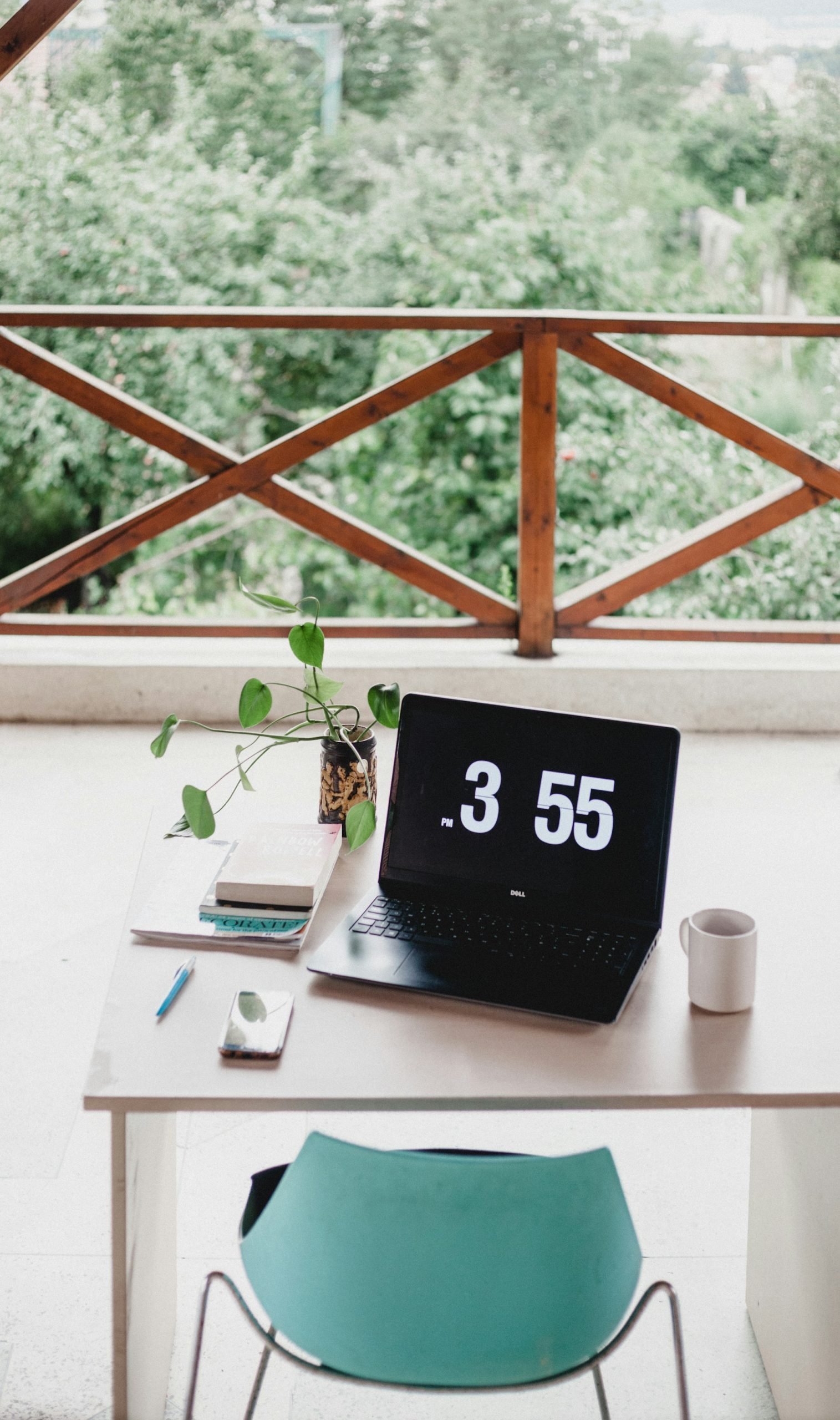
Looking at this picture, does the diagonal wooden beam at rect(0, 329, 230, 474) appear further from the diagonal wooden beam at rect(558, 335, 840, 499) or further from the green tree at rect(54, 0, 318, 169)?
the green tree at rect(54, 0, 318, 169)

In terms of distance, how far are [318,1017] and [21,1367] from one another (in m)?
0.69

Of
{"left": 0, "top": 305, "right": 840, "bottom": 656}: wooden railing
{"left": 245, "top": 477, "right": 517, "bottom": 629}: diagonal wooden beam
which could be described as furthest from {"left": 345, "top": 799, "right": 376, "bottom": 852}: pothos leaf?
{"left": 245, "top": 477, "right": 517, "bottom": 629}: diagonal wooden beam

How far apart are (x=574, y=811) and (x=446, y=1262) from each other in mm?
535

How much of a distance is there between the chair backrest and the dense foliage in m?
4.95

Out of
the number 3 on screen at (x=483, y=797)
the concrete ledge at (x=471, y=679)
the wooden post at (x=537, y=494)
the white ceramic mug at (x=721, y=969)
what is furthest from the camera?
the concrete ledge at (x=471, y=679)

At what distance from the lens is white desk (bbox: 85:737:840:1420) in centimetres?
117

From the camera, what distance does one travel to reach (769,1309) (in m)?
1.60

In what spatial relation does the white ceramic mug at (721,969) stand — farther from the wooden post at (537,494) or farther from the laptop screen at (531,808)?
the wooden post at (537,494)

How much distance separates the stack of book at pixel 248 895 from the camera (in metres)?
1.42

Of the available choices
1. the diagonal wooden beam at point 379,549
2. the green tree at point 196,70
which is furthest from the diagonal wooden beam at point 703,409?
the green tree at point 196,70

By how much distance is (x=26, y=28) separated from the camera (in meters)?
3.31

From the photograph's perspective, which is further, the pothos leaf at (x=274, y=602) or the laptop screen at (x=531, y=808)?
the pothos leaf at (x=274, y=602)

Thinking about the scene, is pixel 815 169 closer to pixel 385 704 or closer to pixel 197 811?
pixel 385 704

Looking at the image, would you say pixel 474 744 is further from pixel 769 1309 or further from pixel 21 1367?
pixel 21 1367
